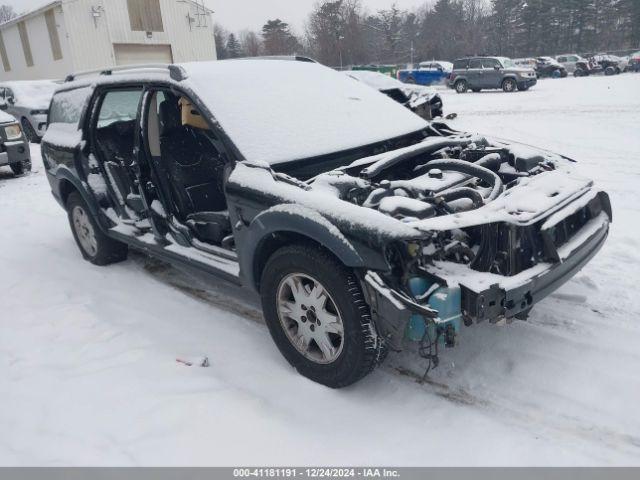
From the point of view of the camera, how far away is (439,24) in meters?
58.8

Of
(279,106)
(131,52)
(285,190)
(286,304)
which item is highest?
(131,52)

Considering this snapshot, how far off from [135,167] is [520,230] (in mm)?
2968

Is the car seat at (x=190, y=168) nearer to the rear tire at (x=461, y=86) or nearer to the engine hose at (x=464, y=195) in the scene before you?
the engine hose at (x=464, y=195)

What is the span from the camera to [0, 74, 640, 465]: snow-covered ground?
2.47 meters

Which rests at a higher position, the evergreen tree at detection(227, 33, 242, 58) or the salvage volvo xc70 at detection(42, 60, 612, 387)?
the evergreen tree at detection(227, 33, 242, 58)

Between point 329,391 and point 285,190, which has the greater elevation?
point 285,190

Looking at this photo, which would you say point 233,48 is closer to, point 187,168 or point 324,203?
point 187,168

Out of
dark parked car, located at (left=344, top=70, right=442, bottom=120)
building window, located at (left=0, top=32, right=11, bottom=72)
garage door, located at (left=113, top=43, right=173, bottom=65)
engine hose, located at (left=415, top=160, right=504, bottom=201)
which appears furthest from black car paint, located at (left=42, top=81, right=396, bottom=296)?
building window, located at (left=0, top=32, right=11, bottom=72)

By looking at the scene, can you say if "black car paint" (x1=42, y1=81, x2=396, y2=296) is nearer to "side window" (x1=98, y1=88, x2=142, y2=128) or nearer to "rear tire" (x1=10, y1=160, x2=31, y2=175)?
"side window" (x1=98, y1=88, x2=142, y2=128)

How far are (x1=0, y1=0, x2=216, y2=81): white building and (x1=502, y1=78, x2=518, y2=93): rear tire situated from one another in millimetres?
14606

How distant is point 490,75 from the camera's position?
2189 cm

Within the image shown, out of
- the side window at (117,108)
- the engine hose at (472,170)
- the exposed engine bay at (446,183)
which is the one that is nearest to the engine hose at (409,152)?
the exposed engine bay at (446,183)

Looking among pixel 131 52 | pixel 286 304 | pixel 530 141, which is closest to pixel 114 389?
pixel 286 304

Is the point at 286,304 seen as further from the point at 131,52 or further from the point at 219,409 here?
the point at 131,52
